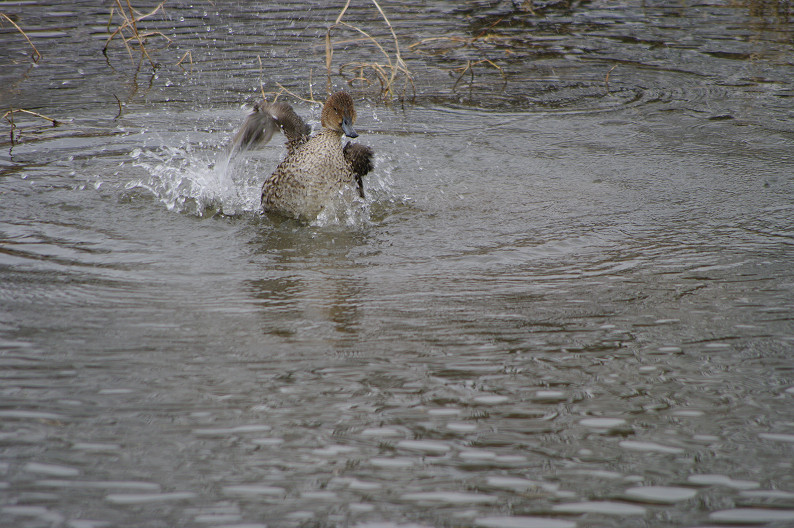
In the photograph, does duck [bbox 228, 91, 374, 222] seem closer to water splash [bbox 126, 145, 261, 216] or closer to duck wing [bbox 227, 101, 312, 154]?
duck wing [bbox 227, 101, 312, 154]

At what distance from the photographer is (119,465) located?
302 centimetres

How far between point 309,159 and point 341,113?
389 mm

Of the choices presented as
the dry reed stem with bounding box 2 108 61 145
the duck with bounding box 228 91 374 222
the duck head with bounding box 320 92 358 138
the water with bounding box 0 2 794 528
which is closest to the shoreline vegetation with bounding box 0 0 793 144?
the dry reed stem with bounding box 2 108 61 145

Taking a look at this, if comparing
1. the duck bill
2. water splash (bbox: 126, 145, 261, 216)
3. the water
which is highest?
the duck bill

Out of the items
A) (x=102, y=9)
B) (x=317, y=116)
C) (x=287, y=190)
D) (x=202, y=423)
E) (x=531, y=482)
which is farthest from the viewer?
(x=102, y=9)

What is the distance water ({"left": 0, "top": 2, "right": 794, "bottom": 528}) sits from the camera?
9.67 ft

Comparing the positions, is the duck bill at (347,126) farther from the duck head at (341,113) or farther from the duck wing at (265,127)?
the duck wing at (265,127)

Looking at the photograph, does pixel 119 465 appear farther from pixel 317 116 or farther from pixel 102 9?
pixel 102 9

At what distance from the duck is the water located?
0.62 feet

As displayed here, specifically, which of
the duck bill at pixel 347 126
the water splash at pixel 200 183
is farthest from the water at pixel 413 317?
the duck bill at pixel 347 126

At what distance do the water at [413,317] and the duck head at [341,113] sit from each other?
0.59 m

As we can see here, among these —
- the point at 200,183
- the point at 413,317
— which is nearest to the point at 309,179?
the point at 200,183

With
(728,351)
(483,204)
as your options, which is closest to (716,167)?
(483,204)

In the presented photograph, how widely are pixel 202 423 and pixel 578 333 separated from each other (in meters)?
1.81
